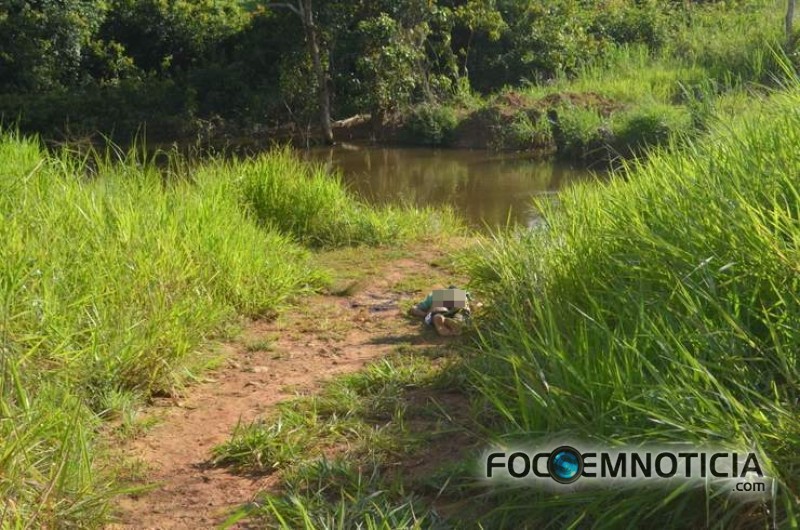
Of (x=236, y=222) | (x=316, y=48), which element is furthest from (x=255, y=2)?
(x=236, y=222)

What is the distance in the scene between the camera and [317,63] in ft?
59.3

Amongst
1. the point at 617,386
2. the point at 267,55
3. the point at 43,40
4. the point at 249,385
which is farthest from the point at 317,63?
the point at 617,386

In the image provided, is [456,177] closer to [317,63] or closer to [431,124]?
[431,124]

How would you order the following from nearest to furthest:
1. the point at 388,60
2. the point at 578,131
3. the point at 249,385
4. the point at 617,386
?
the point at 617,386
the point at 249,385
the point at 578,131
the point at 388,60

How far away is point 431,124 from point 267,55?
3981mm

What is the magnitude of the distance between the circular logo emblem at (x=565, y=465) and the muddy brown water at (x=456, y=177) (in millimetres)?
8485

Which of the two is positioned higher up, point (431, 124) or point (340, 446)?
point (340, 446)

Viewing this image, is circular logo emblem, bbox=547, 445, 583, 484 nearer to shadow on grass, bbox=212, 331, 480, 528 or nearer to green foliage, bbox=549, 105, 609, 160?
shadow on grass, bbox=212, 331, 480, 528

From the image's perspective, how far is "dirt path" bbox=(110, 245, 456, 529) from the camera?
3.21m

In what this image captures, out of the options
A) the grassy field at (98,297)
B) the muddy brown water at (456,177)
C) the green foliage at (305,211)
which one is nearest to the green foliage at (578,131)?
the muddy brown water at (456,177)

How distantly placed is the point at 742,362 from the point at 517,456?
2.23ft

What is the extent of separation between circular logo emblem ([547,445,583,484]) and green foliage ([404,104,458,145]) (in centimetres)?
1533

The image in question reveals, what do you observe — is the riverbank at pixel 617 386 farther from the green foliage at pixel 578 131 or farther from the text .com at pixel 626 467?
the green foliage at pixel 578 131

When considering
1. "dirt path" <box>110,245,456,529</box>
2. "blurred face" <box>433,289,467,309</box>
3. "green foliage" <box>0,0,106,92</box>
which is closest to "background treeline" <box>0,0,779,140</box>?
"green foliage" <box>0,0,106,92</box>
